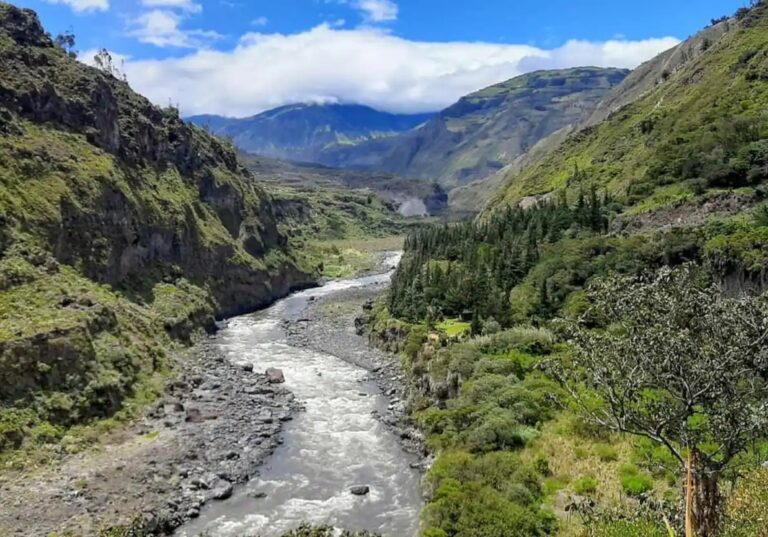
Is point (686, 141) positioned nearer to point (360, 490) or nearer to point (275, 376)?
point (275, 376)

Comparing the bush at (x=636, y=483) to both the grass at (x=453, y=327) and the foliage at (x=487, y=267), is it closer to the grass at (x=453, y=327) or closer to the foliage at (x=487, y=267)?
the foliage at (x=487, y=267)

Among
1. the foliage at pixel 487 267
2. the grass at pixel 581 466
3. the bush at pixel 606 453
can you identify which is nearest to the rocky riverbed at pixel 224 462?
the grass at pixel 581 466

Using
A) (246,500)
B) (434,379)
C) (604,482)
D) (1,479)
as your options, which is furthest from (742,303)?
(1,479)

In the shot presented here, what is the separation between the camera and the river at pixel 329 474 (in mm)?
36312

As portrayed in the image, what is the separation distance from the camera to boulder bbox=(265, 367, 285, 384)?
65.6 m

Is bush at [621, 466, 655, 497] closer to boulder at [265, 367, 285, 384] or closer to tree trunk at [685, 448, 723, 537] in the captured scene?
tree trunk at [685, 448, 723, 537]

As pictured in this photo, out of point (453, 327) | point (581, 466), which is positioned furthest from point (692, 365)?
point (453, 327)

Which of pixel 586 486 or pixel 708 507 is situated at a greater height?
pixel 708 507

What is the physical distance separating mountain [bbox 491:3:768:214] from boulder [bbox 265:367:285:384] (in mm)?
52812

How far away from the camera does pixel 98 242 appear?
79.0 m

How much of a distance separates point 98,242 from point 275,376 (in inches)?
1241

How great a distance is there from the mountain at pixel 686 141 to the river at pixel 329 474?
1962 inches

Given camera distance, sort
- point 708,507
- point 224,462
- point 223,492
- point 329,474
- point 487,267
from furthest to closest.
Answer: point 487,267 < point 224,462 < point 329,474 < point 223,492 < point 708,507

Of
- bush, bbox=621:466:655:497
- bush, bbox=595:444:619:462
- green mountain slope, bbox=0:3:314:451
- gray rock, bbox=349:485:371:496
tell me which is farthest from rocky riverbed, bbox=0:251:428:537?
bush, bbox=621:466:655:497
